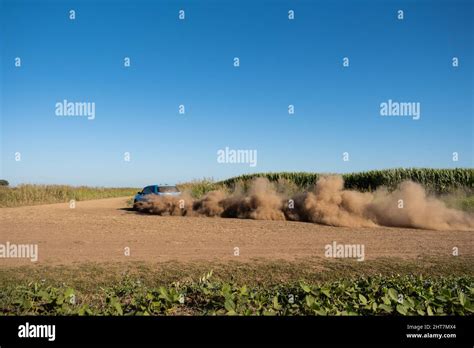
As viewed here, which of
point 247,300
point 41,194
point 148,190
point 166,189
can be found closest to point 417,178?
point 166,189

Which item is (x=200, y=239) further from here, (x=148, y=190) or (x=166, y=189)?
(x=148, y=190)

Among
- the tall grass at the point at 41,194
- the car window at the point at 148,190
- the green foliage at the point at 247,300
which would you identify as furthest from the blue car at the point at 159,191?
the green foliage at the point at 247,300

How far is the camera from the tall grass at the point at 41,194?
1304 inches

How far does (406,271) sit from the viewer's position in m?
9.15

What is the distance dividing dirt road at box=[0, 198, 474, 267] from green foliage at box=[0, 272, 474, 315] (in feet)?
10.1

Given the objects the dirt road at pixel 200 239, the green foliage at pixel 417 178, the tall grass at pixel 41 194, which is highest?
the green foliage at pixel 417 178

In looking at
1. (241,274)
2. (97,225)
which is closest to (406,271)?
(241,274)

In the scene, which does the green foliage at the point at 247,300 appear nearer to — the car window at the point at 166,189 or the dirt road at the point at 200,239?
the dirt road at the point at 200,239

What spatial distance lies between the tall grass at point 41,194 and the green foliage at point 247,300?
89.0ft

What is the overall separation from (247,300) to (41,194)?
35135 millimetres

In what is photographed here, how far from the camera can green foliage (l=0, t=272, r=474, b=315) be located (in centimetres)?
602

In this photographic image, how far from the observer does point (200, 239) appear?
534 inches

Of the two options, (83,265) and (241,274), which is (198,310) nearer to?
(241,274)
